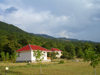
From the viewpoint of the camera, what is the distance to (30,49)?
125 feet

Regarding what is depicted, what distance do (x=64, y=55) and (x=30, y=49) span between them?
24.2 m

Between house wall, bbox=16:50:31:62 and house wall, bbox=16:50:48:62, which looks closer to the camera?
house wall, bbox=16:50:48:62

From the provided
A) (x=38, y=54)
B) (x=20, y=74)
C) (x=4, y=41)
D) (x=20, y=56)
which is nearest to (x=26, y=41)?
(x=4, y=41)

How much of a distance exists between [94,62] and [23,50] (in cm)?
2606

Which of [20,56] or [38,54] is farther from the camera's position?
[20,56]

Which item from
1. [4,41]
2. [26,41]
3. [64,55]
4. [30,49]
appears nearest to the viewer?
[30,49]

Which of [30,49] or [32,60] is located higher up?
[30,49]

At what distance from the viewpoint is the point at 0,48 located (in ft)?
148

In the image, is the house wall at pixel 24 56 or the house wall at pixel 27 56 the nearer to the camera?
the house wall at pixel 27 56

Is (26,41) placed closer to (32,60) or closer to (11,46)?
(11,46)

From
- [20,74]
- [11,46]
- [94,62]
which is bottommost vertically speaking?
[20,74]

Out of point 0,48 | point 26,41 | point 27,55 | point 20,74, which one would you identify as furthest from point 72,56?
point 20,74

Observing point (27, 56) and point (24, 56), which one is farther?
point (24, 56)

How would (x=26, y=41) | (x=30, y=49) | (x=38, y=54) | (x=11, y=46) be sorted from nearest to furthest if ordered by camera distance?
(x=38, y=54) < (x=30, y=49) < (x=11, y=46) < (x=26, y=41)
